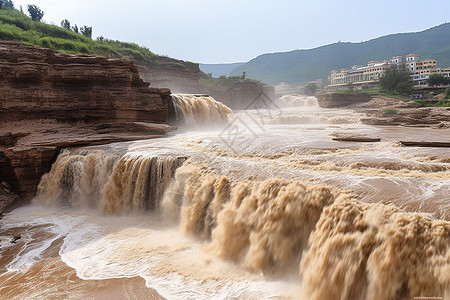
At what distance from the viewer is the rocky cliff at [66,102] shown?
491 inches

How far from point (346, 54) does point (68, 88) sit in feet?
518

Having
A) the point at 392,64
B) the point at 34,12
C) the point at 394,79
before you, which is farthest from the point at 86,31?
the point at 392,64

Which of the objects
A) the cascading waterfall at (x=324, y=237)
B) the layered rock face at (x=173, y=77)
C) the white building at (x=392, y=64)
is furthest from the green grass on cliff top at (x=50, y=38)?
the white building at (x=392, y=64)

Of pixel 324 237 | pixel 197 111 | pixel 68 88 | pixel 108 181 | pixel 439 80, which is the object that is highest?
pixel 68 88

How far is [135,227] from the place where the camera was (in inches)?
318

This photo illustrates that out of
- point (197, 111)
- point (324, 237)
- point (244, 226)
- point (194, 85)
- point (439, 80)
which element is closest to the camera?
point (324, 237)

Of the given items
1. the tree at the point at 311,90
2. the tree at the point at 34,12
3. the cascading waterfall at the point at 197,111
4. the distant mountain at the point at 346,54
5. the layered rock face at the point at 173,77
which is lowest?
the cascading waterfall at the point at 197,111

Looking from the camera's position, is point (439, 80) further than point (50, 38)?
Yes

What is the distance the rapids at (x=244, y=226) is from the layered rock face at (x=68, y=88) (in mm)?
5280

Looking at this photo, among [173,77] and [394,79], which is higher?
[173,77]

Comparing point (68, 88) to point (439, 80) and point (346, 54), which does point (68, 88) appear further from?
point (346, 54)

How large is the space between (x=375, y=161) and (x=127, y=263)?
249 inches

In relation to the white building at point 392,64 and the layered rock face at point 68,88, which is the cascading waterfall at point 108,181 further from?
the white building at point 392,64

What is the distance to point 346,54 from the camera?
149 m
